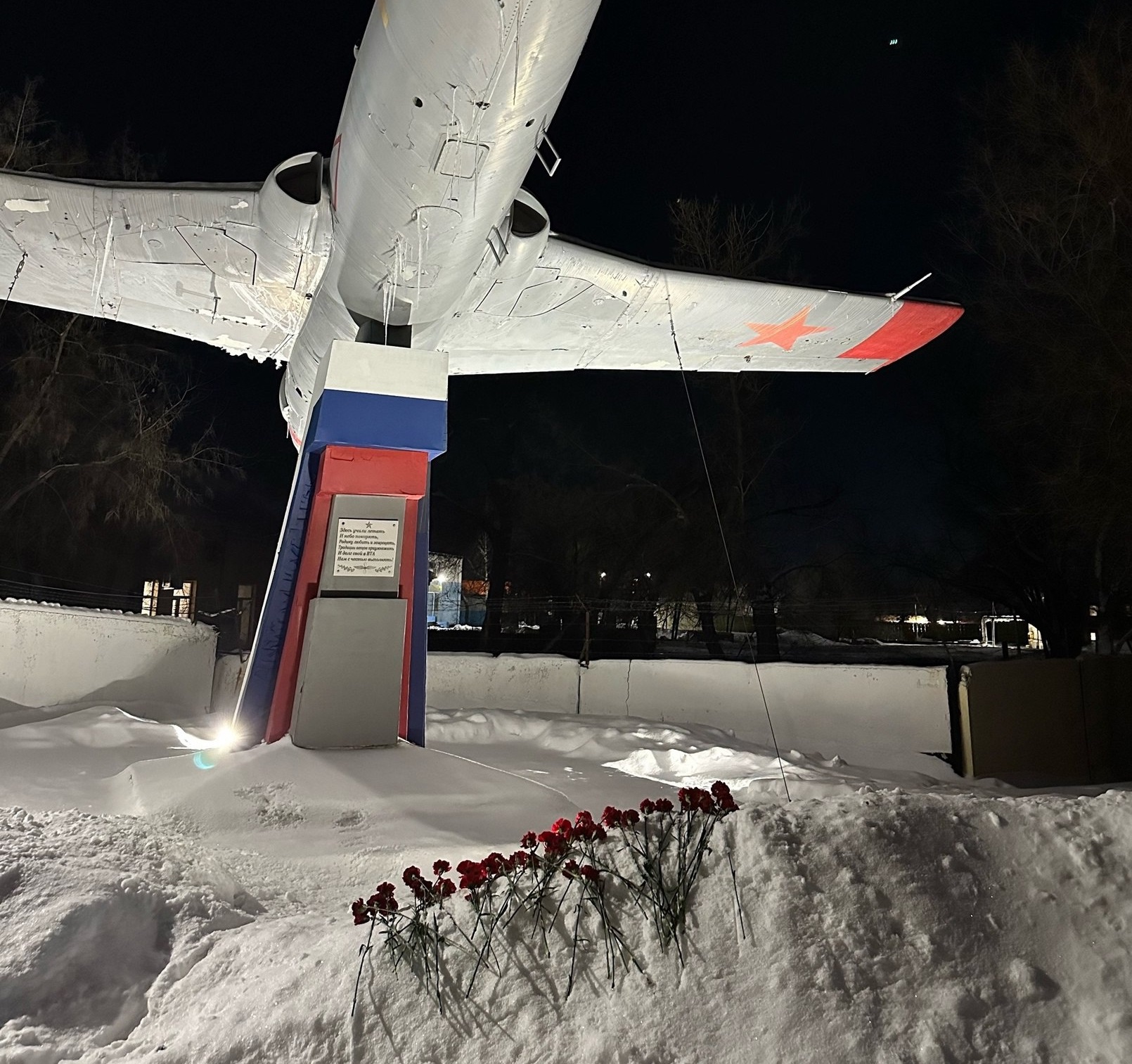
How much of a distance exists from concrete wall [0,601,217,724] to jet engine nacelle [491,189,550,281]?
643 cm

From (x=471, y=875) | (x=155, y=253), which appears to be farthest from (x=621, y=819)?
(x=155, y=253)

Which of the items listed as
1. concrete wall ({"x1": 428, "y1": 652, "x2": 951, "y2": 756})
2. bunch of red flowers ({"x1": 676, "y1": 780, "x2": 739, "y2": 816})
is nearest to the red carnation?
bunch of red flowers ({"x1": 676, "y1": 780, "x2": 739, "y2": 816})

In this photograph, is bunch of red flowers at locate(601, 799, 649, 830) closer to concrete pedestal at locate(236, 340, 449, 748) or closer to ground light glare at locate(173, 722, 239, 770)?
ground light glare at locate(173, 722, 239, 770)

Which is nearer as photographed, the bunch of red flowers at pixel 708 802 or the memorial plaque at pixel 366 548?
the bunch of red flowers at pixel 708 802

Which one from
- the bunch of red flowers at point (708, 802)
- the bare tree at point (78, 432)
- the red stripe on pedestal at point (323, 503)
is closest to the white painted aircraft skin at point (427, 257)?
the red stripe on pedestal at point (323, 503)

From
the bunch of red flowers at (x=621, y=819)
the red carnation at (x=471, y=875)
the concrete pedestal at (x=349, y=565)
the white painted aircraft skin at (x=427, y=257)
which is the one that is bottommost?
the red carnation at (x=471, y=875)

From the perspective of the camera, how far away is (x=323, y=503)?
18.4 feet

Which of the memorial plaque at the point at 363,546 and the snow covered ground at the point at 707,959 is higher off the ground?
the memorial plaque at the point at 363,546

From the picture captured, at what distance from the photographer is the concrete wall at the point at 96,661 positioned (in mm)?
8359

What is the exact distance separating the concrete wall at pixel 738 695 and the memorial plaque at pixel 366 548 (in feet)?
16.4

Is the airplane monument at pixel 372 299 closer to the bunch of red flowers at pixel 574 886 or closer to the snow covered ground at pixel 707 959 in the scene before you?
the snow covered ground at pixel 707 959

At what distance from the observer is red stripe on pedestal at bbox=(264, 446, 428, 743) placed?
5512mm

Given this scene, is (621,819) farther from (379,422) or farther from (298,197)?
(298,197)

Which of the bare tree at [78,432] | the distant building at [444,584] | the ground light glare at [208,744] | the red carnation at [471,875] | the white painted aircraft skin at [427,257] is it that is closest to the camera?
the red carnation at [471,875]
